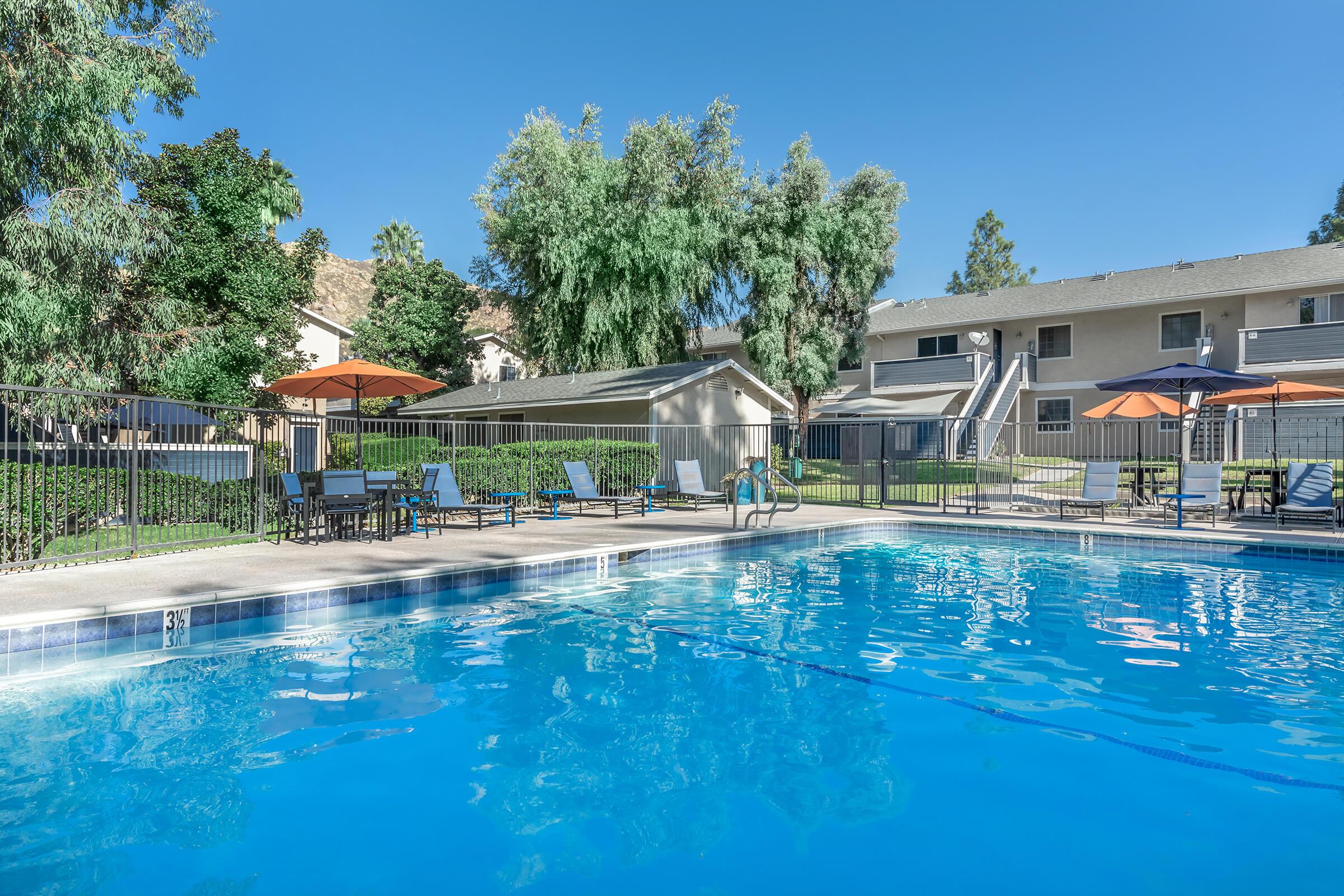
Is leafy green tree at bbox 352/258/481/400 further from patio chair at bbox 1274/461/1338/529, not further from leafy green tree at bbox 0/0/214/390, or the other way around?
patio chair at bbox 1274/461/1338/529

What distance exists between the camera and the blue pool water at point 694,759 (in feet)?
10.2

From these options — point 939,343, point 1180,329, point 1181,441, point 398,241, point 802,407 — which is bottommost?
point 1181,441

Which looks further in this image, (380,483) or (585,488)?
(585,488)

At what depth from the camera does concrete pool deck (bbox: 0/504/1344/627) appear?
6188 mm

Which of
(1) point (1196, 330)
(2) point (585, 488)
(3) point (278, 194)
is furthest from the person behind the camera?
(1) point (1196, 330)

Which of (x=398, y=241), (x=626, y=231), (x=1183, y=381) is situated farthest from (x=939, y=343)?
(x=398, y=241)

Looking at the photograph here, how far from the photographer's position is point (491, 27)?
23.6 metres

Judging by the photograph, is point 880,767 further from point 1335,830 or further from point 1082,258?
point 1082,258

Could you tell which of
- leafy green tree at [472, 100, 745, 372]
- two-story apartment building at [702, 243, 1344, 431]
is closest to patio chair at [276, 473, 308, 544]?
leafy green tree at [472, 100, 745, 372]

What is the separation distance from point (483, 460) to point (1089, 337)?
22.3m

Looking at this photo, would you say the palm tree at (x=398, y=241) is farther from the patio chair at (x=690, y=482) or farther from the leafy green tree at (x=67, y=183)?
the patio chair at (x=690, y=482)

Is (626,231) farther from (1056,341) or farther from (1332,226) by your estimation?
(1332,226)

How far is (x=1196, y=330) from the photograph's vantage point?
984 inches

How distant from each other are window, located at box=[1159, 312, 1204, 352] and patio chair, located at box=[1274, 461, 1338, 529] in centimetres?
1421
